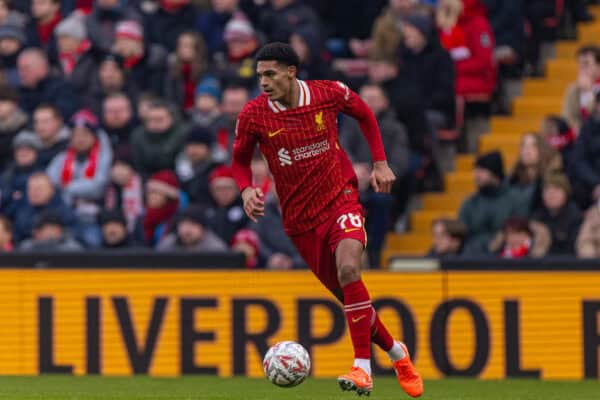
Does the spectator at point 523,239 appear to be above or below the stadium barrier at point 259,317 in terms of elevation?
above

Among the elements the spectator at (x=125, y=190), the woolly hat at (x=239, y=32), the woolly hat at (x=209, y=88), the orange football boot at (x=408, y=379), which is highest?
the woolly hat at (x=239, y=32)

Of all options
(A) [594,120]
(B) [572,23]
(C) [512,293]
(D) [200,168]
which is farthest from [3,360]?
(B) [572,23]

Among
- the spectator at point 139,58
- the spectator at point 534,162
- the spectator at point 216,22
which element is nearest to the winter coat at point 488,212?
the spectator at point 534,162

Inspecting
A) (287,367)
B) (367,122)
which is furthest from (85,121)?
(287,367)

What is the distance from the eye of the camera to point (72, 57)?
18656 millimetres

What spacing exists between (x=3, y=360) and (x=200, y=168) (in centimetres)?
300

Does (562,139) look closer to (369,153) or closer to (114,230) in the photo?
(369,153)

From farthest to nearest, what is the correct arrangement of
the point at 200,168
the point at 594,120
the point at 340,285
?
the point at 200,168 → the point at 594,120 → the point at 340,285

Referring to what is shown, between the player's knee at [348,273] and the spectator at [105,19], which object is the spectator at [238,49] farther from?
the player's knee at [348,273]

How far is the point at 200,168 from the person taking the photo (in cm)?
1683

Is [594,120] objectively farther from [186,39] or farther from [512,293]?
[186,39]

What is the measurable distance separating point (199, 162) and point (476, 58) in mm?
3264

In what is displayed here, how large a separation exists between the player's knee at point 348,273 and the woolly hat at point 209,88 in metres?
6.78

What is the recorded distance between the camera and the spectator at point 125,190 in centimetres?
1694
